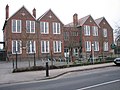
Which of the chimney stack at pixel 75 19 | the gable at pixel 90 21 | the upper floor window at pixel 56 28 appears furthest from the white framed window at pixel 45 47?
the gable at pixel 90 21

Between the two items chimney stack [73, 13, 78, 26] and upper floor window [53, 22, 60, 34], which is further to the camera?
chimney stack [73, 13, 78, 26]

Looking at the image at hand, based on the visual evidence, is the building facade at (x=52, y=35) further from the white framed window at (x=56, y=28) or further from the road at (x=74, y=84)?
the road at (x=74, y=84)

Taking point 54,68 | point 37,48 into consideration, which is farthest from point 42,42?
point 54,68

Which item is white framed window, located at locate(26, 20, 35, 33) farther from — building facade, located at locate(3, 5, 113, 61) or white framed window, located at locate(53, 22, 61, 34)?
white framed window, located at locate(53, 22, 61, 34)

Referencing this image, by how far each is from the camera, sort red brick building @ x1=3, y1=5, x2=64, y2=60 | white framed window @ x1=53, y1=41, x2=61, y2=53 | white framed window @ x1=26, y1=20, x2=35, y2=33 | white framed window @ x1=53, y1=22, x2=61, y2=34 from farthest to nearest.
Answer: white framed window @ x1=53, y1=22, x2=61, y2=34, white framed window @ x1=53, y1=41, x2=61, y2=53, white framed window @ x1=26, y1=20, x2=35, y2=33, red brick building @ x1=3, y1=5, x2=64, y2=60

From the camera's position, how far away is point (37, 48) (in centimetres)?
4312

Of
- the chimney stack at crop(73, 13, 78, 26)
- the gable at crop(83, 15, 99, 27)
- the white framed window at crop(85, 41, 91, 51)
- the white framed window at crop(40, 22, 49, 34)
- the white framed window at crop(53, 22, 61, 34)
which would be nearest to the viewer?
the white framed window at crop(40, 22, 49, 34)

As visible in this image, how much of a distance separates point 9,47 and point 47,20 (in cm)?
979

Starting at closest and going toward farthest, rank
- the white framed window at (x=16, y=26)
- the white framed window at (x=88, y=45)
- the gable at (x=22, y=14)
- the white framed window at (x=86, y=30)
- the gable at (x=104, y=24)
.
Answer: the white framed window at (x=16, y=26)
the gable at (x=22, y=14)
the white framed window at (x=88, y=45)
the white framed window at (x=86, y=30)
the gable at (x=104, y=24)

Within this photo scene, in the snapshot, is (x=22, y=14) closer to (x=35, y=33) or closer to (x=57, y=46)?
(x=35, y=33)

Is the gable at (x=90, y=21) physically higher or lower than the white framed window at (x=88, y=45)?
higher

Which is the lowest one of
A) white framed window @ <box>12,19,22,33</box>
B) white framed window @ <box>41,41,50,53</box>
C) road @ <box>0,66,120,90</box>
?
road @ <box>0,66,120,90</box>

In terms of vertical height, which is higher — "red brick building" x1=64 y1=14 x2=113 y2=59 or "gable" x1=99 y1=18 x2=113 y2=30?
"gable" x1=99 y1=18 x2=113 y2=30

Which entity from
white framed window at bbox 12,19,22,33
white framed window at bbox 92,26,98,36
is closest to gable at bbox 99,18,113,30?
white framed window at bbox 92,26,98,36
